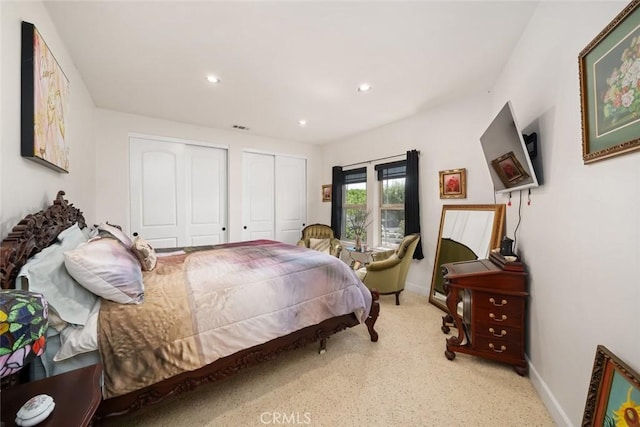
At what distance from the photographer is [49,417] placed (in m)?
0.73

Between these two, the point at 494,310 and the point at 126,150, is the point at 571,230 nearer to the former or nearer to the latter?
the point at 494,310

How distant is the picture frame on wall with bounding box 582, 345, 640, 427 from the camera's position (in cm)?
87

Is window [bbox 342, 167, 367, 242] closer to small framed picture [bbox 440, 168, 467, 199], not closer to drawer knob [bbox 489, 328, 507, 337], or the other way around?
small framed picture [bbox 440, 168, 467, 199]

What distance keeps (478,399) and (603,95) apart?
1.84 metres

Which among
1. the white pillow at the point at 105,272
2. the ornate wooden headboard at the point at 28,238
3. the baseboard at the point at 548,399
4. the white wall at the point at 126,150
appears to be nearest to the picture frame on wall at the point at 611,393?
the baseboard at the point at 548,399

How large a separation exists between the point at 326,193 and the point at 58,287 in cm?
433

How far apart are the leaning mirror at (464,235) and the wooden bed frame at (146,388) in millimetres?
1762

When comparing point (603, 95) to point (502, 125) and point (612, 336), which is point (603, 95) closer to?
point (502, 125)

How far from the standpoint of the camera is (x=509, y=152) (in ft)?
6.16

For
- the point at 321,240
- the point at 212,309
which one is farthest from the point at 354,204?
the point at 212,309

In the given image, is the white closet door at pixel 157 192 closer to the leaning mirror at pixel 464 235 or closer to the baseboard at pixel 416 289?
the baseboard at pixel 416 289

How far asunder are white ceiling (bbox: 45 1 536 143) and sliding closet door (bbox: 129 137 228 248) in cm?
72

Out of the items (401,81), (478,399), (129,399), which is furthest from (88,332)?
(401,81)

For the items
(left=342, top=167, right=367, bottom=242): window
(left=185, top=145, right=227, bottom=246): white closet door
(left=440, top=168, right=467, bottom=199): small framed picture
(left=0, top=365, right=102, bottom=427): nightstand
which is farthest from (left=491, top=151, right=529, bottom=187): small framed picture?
(left=185, top=145, right=227, bottom=246): white closet door
